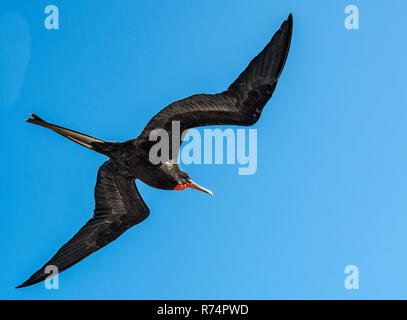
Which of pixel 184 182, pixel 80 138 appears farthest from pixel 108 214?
pixel 80 138

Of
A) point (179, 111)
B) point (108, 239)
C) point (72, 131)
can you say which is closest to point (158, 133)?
point (179, 111)

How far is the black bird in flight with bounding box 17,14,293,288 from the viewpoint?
904 centimetres

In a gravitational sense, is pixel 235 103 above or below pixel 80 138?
above

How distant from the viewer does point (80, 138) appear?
9.21 metres

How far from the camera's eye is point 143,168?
976 cm

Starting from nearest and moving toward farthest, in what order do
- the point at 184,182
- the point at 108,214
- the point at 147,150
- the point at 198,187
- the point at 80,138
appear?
the point at 80,138 < the point at 147,150 < the point at 184,182 < the point at 198,187 < the point at 108,214

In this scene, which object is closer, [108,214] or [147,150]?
[147,150]

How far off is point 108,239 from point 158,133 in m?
2.19

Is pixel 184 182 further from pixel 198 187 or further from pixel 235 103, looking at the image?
pixel 235 103

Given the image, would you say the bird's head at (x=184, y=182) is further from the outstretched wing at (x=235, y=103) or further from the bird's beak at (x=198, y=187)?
the outstretched wing at (x=235, y=103)

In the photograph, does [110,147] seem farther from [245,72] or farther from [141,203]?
[245,72]

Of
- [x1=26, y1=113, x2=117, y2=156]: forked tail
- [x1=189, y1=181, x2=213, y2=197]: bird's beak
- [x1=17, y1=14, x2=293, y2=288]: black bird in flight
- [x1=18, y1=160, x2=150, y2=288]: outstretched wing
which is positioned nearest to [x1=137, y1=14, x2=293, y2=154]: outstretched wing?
[x1=17, y1=14, x2=293, y2=288]: black bird in flight

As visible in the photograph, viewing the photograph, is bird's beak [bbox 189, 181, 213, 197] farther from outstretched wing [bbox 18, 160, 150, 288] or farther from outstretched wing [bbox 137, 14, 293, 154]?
outstretched wing [bbox 137, 14, 293, 154]

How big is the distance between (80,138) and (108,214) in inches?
69.8
